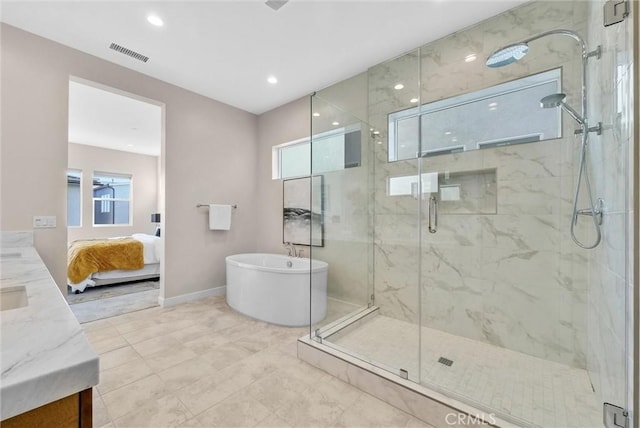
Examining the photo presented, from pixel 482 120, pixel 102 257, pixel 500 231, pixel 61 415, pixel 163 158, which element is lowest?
pixel 102 257

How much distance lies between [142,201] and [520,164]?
7680 millimetres

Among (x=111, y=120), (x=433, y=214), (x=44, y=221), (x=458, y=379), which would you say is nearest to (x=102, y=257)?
(x=44, y=221)

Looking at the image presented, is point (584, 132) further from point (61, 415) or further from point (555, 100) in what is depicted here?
point (61, 415)

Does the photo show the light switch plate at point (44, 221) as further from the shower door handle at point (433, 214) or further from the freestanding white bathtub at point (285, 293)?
the shower door handle at point (433, 214)

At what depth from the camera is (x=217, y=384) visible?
185 cm

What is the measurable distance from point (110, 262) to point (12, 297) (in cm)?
361

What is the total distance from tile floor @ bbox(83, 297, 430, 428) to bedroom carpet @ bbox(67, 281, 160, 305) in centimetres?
112

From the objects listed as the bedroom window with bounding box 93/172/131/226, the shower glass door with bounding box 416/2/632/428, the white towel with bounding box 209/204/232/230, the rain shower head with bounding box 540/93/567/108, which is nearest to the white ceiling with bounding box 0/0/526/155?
the shower glass door with bounding box 416/2/632/428

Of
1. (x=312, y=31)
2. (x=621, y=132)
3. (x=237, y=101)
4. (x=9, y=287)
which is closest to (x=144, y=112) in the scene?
(x=237, y=101)

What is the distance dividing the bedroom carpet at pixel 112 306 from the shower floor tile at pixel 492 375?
256 cm

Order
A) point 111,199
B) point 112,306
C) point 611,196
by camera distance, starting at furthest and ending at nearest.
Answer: point 111,199, point 112,306, point 611,196

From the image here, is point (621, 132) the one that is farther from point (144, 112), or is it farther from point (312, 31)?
point (144, 112)

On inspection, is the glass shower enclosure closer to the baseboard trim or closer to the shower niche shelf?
the shower niche shelf

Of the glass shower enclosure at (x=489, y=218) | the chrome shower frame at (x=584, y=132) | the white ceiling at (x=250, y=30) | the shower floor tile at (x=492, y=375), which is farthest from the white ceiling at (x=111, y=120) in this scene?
the chrome shower frame at (x=584, y=132)
